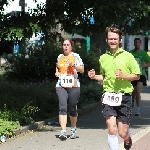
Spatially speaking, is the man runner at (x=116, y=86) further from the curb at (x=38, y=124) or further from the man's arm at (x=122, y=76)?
the curb at (x=38, y=124)

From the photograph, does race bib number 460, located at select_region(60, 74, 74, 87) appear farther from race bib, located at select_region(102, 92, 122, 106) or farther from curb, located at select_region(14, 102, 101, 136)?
race bib, located at select_region(102, 92, 122, 106)

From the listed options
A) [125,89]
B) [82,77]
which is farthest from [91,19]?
[82,77]

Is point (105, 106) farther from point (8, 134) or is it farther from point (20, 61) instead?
point (20, 61)

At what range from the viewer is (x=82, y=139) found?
10.5m

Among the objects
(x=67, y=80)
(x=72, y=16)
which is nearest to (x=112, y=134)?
(x=67, y=80)

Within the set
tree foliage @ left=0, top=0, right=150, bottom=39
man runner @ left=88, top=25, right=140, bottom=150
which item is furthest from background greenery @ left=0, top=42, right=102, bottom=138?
man runner @ left=88, top=25, right=140, bottom=150

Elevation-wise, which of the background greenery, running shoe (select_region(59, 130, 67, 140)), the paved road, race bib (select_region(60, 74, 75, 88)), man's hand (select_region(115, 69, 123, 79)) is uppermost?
man's hand (select_region(115, 69, 123, 79))

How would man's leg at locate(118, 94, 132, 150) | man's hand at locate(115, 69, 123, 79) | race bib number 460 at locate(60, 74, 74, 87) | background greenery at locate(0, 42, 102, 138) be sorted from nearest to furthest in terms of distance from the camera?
man's hand at locate(115, 69, 123, 79) < man's leg at locate(118, 94, 132, 150) < race bib number 460 at locate(60, 74, 74, 87) < background greenery at locate(0, 42, 102, 138)

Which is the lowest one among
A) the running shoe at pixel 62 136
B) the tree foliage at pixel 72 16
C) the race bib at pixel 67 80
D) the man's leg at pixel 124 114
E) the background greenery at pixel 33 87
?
the running shoe at pixel 62 136

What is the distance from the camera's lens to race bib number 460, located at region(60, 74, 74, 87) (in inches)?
413

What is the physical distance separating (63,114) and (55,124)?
218 centimetres

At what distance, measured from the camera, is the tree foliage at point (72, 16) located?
11953 mm

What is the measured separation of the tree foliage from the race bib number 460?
6.15 ft

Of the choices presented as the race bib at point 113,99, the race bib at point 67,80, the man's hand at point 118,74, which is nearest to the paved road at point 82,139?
the race bib at point 67,80
